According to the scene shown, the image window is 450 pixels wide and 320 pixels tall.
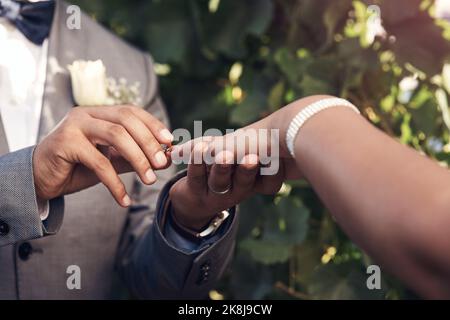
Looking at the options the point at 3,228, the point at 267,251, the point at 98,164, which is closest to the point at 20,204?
the point at 3,228

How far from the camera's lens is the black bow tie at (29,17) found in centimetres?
171

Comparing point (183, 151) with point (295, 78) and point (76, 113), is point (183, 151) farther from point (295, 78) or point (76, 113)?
point (295, 78)

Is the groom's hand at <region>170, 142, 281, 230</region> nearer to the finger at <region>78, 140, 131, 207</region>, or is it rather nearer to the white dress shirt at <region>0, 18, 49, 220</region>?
the finger at <region>78, 140, 131, 207</region>

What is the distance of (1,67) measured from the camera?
5.48 ft

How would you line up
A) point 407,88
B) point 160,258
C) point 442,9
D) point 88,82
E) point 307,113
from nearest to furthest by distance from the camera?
point 307,113
point 160,258
point 88,82
point 442,9
point 407,88

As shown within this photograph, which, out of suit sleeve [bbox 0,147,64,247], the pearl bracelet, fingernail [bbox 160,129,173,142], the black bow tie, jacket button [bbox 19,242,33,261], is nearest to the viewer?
the pearl bracelet

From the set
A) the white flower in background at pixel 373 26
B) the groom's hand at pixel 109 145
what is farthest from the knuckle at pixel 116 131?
the white flower in background at pixel 373 26

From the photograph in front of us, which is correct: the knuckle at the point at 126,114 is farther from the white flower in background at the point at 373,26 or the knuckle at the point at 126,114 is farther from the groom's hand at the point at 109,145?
the white flower in background at the point at 373,26

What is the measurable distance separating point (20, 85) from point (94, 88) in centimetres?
16

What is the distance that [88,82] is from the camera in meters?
1.66

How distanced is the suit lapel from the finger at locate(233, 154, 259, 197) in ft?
2.05

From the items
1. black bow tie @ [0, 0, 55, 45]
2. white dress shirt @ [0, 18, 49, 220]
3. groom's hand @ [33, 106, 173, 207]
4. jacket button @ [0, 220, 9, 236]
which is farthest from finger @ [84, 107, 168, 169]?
black bow tie @ [0, 0, 55, 45]

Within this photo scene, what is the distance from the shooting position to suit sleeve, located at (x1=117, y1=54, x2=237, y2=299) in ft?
4.79

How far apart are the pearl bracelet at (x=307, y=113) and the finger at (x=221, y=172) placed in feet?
0.49
